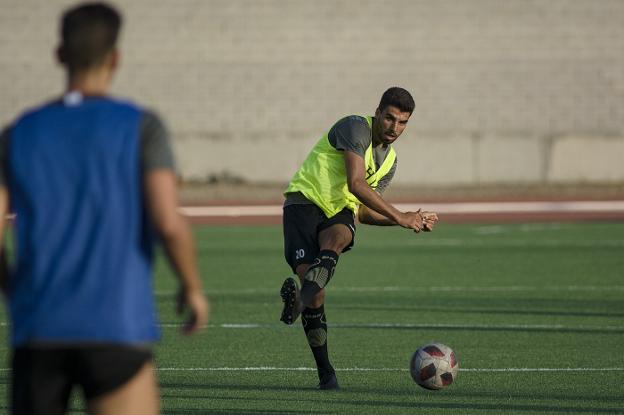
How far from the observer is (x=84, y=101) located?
416cm

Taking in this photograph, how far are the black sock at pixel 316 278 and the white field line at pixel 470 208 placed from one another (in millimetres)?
19031

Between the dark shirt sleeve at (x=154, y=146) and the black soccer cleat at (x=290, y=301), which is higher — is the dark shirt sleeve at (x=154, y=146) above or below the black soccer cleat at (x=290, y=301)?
above

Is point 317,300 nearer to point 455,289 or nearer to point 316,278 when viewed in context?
point 316,278

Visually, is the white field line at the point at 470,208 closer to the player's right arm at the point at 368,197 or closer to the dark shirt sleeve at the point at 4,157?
the player's right arm at the point at 368,197

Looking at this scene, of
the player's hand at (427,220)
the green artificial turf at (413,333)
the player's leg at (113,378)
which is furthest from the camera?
the player's hand at (427,220)

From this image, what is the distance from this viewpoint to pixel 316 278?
8.62m

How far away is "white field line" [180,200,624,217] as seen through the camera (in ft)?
91.9

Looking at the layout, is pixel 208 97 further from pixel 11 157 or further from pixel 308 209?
pixel 11 157

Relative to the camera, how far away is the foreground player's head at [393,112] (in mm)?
8914

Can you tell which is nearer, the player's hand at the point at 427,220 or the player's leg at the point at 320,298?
the player's leg at the point at 320,298

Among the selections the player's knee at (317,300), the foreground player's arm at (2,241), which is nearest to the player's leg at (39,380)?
the foreground player's arm at (2,241)

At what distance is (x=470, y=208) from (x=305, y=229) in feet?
64.6

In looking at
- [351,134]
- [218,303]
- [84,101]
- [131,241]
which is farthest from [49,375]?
[218,303]

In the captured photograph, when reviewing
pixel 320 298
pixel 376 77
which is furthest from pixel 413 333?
pixel 376 77
